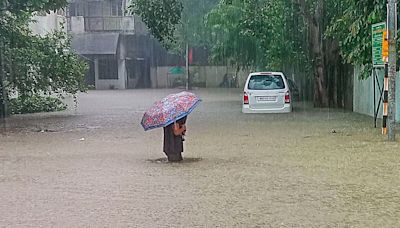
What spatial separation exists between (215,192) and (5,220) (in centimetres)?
279

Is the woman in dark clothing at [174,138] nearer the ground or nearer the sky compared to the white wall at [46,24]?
nearer the ground

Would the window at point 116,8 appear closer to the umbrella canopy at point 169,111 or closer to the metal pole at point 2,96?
the metal pole at point 2,96

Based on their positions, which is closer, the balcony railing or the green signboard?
the green signboard

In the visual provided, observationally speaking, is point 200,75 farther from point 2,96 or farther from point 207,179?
point 207,179

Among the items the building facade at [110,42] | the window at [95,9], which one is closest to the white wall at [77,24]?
the building facade at [110,42]

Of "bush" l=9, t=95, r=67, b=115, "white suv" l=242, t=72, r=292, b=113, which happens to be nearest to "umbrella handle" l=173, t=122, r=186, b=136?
"white suv" l=242, t=72, r=292, b=113

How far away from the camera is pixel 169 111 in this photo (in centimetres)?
1119

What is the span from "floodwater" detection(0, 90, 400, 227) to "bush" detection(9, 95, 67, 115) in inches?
389

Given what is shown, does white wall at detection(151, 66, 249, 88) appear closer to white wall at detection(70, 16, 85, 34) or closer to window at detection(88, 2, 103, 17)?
window at detection(88, 2, 103, 17)

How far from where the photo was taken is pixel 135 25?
5775cm

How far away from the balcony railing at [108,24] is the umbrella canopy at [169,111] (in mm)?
46456

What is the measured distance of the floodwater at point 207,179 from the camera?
24.7 feet

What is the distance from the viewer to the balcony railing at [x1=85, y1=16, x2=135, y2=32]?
57.1 metres

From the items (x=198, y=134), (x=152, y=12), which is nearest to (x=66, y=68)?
(x=152, y=12)
